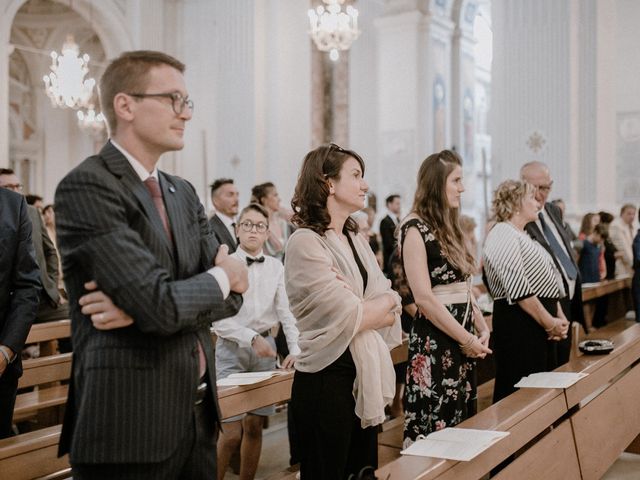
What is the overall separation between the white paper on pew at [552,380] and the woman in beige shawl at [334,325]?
3.34ft

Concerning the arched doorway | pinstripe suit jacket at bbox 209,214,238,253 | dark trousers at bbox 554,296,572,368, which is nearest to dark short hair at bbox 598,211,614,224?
dark trousers at bbox 554,296,572,368

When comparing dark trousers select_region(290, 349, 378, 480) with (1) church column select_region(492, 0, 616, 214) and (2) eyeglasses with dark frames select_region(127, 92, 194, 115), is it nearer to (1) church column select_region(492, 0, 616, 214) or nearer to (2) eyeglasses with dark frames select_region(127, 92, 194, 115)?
(2) eyeglasses with dark frames select_region(127, 92, 194, 115)

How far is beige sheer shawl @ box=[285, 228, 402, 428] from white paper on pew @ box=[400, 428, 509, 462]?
0.58 ft

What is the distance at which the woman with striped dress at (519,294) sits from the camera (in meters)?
3.81

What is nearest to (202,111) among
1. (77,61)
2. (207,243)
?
(77,61)

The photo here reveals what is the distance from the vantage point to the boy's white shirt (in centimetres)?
356

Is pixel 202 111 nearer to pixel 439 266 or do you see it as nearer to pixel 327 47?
pixel 327 47

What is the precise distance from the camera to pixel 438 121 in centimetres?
1415

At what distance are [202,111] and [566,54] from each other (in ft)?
20.1

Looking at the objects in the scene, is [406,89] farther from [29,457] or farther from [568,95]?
[29,457]

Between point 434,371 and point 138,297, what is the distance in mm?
1869

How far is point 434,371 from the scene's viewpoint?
121 inches

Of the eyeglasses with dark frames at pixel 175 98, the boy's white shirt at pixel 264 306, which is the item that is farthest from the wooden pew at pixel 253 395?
the eyeglasses with dark frames at pixel 175 98

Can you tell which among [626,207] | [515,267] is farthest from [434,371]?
[626,207]
